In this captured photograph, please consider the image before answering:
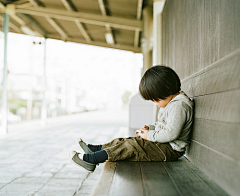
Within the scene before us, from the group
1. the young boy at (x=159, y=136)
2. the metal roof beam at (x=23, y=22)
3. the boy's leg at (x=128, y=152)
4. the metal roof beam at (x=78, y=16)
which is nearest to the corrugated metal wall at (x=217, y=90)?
the young boy at (x=159, y=136)

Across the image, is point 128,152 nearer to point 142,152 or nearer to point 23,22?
point 142,152

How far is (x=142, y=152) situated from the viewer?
158cm

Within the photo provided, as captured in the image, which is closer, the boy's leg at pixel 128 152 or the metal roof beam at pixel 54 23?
the boy's leg at pixel 128 152

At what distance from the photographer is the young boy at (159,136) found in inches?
60.1

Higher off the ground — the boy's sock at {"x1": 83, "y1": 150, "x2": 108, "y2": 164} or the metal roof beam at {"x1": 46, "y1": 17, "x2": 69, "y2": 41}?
the metal roof beam at {"x1": 46, "y1": 17, "x2": 69, "y2": 41}

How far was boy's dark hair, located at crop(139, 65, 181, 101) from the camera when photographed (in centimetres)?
160

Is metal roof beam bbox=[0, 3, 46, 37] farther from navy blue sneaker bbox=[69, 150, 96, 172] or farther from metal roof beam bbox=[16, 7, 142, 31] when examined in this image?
navy blue sneaker bbox=[69, 150, 96, 172]

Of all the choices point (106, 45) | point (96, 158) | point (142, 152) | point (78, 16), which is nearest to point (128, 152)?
point (142, 152)

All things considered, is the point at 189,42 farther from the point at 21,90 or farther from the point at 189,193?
the point at 21,90

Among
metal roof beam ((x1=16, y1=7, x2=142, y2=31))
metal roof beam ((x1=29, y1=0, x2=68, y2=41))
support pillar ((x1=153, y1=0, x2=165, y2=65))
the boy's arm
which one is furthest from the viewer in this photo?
metal roof beam ((x1=16, y1=7, x2=142, y2=31))

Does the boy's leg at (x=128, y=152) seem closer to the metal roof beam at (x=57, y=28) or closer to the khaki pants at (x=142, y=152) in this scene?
the khaki pants at (x=142, y=152)

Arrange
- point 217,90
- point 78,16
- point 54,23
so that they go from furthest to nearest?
point 54,23 → point 78,16 → point 217,90

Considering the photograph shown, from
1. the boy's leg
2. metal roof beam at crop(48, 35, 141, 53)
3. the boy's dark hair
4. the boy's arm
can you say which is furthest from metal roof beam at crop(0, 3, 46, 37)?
the boy's arm

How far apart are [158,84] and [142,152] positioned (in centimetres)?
46
